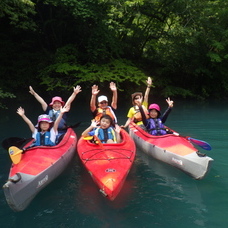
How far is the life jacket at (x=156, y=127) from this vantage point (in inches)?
211

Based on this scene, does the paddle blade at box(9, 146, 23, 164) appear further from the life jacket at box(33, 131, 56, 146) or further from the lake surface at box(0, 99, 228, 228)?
the life jacket at box(33, 131, 56, 146)

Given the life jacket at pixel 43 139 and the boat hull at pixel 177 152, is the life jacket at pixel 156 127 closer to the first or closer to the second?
the boat hull at pixel 177 152

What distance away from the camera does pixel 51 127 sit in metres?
4.81

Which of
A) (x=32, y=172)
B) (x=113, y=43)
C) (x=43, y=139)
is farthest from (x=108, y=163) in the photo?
(x=113, y=43)

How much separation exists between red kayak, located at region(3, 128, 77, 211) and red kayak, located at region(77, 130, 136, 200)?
40cm

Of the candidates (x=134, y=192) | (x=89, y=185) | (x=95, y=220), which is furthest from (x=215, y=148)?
(x=95, y=220)

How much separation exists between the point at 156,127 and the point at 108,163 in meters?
2.29

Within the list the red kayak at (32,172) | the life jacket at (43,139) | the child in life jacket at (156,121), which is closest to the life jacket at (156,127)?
the child in life jacket at (156,121)

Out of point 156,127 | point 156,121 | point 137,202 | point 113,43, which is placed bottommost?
point 137,202

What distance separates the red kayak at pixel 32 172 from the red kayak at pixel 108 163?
1.30ft

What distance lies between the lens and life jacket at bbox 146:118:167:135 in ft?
17.6

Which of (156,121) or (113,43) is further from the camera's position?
(113,43)

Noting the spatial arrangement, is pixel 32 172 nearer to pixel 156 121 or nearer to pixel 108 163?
pixel 108 163

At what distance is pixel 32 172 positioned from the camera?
323 centimetres
